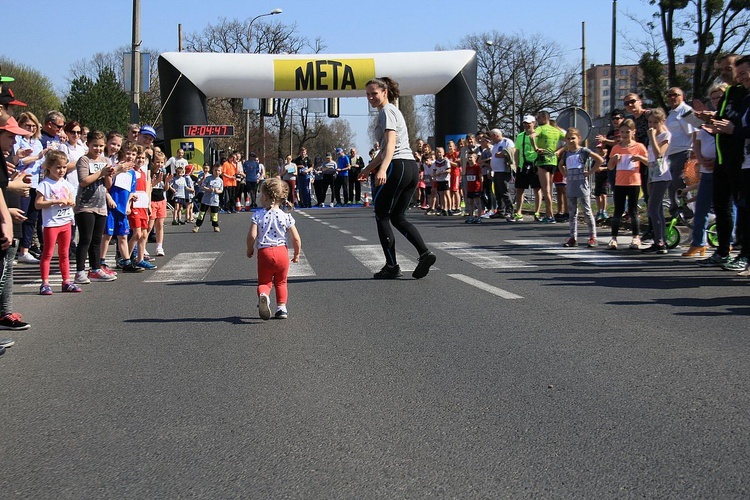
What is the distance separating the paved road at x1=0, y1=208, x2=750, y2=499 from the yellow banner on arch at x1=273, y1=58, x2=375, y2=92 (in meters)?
19.0

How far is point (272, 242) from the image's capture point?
793 centimetres

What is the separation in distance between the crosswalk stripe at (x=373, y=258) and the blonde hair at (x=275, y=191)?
132 inches

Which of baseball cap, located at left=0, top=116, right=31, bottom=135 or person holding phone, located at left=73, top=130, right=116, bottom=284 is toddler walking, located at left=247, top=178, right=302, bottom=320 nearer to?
baseball cap, located at left=0, top=116, right=31, bottom=135

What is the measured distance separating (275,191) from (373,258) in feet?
16.7

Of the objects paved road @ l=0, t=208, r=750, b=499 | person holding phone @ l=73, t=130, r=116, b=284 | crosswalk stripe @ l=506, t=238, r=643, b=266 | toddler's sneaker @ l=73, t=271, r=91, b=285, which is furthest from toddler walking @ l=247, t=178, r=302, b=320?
crosswalk stripe @ l=506, t=238, r=643, b=266

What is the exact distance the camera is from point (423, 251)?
10.2m

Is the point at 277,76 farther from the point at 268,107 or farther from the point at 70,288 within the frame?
the point at 70,288

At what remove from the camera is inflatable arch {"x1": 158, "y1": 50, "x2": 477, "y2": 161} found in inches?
1102

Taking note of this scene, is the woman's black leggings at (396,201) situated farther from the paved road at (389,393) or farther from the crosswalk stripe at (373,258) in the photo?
the crosswalk stripe at (373,258)

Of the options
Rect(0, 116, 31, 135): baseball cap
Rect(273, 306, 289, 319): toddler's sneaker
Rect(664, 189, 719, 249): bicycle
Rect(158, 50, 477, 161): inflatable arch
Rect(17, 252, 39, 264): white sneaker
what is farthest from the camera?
Rect(158, 50, 477, 161): inflatable arch

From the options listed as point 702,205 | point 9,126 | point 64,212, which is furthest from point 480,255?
point 9,126

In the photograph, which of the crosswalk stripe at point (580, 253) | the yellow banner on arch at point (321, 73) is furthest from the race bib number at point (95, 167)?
the yellow banner on arch at point (321, 73)

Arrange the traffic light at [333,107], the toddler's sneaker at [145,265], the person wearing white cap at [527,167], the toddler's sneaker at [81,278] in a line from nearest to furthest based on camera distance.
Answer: the toddler's sneaker at [81,278]
the toddler's sneaker at [145,265]
the person wearing white cap at [527,167]
the traffic light at [333,107]

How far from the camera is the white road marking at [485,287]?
881cm
